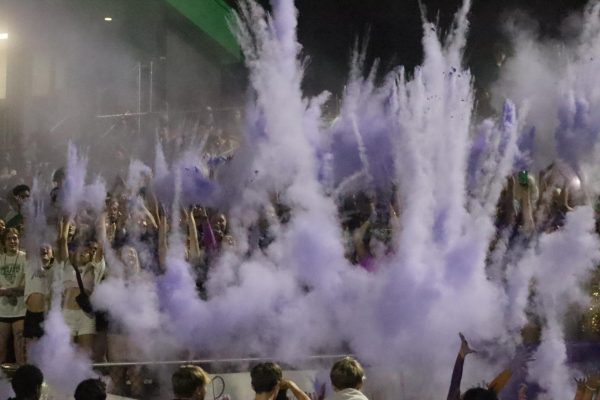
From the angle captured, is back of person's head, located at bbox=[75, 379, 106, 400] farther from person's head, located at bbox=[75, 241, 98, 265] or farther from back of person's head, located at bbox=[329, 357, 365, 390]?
person's head, located at bbox=[75, 241, 98, 265]

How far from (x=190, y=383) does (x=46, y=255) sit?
3558 millimetres

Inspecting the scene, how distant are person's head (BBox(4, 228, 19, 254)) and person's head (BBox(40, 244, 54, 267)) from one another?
0.21 metres

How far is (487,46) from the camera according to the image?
12.3 m

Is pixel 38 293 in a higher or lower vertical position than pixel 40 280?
lower

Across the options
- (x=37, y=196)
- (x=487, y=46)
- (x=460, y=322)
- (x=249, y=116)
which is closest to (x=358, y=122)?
(x=249, y=116)

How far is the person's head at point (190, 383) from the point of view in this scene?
358 cm

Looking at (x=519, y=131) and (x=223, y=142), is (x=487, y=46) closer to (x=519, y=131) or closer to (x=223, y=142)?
(x=519, y=131)

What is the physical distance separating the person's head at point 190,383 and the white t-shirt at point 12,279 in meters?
3.43

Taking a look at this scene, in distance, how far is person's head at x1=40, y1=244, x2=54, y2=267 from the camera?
6688mm

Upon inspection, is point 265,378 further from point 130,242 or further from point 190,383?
point 130,242

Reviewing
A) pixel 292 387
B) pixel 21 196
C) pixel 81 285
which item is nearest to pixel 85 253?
pixel 81 285

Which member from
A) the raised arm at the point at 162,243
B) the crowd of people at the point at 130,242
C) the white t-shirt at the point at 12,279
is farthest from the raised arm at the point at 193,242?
the white t-shirt at the point at 12,279

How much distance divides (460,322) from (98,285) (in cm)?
288

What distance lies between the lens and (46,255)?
6.72 metres
